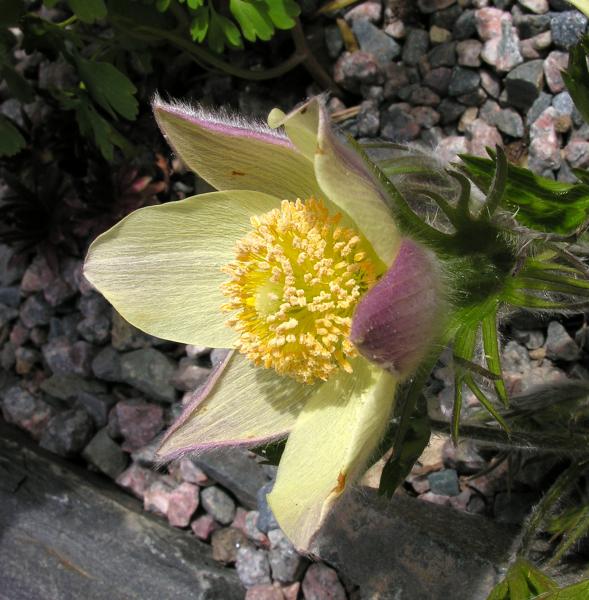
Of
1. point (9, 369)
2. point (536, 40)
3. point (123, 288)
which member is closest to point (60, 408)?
point (9, 369)

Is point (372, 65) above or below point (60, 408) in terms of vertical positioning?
above

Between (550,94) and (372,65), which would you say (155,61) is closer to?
(372,65)

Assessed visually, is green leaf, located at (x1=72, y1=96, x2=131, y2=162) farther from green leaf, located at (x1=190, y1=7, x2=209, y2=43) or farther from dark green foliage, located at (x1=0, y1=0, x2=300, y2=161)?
green leaf, located at (x1=190, y1=7, x2=209, y2=43)

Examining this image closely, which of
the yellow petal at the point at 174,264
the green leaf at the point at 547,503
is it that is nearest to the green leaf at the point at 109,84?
the yellow petal at the point at 174,264

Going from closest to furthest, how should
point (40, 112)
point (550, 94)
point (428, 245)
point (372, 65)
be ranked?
point (428, 245) → point (550, 94) → point (372, 65) → point (40, 112)

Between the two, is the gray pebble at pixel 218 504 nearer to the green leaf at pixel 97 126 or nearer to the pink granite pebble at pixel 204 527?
the pink granite pebble at pixel 204 527
